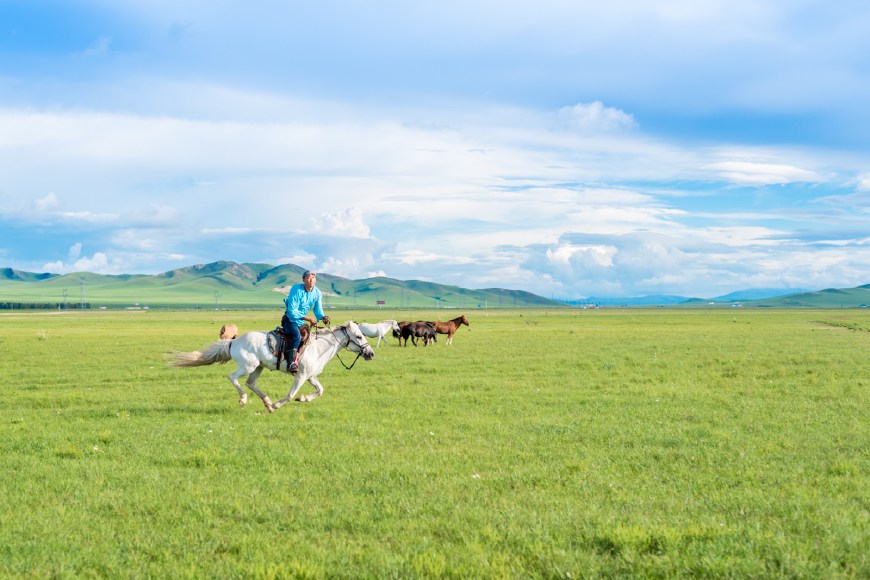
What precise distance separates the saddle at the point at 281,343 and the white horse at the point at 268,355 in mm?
82

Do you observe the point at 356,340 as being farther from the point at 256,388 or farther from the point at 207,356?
the point at 207,356

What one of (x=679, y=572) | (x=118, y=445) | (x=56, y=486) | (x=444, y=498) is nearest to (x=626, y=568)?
(x=679, y=572)

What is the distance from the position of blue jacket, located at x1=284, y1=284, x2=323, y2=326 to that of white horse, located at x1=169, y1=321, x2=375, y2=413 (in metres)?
0.74

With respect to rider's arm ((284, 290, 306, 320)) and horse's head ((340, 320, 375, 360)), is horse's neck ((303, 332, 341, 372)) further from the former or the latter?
rider's arm ((284, 290, 306, 320))

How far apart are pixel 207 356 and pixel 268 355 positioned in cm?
192

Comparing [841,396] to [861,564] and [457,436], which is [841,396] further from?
[861,564]

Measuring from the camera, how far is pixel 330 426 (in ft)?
47.7

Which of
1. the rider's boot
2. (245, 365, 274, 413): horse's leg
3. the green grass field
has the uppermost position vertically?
the rider's boot

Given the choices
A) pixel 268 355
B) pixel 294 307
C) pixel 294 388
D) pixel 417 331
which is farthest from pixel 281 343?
pixel 417 331

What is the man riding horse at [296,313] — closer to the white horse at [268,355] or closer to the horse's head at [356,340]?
the white horse at [268,355]

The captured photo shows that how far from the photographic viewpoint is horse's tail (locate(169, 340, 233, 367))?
17.4 meters

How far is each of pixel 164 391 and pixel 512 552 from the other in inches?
659

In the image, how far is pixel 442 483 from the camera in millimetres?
9742

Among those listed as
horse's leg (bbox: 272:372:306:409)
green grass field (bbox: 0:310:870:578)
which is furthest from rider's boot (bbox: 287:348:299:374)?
green grass field (bbox: 0:310:870:578)
